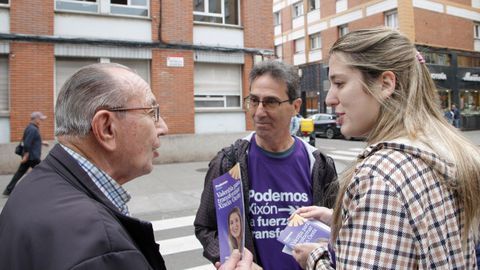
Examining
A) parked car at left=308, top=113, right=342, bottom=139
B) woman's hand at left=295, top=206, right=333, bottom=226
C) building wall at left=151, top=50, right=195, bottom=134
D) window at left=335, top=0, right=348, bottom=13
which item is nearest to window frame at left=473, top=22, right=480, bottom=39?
window at left=335, top=0, right=348, bottom=13

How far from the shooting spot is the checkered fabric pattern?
109cm

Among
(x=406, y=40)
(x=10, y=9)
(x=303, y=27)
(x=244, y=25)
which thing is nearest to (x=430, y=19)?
(x=303, y=27)

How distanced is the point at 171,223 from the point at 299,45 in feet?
86.2

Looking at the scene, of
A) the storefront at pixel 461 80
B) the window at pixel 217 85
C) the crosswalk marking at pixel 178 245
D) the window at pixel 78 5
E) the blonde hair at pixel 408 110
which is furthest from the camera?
the storefront at pixel 461 80

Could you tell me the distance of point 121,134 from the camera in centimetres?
150

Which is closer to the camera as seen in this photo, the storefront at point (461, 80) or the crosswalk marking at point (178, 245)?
the crosswalk marking at point (178, 245)

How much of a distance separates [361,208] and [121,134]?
3.08 feet

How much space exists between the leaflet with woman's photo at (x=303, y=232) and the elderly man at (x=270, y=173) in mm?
414

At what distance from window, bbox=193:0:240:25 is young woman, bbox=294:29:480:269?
13217mm

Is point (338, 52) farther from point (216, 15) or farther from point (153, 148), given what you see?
point (216, 15)

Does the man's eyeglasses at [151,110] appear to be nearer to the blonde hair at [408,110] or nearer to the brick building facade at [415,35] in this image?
the blonde hair at [408,110]

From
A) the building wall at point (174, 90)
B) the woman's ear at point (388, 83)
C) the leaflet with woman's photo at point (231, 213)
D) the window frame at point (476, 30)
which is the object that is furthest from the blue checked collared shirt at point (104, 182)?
the window frame at point (476, 30)

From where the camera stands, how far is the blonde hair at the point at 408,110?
1.20 meters

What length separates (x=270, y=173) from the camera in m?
2.21
